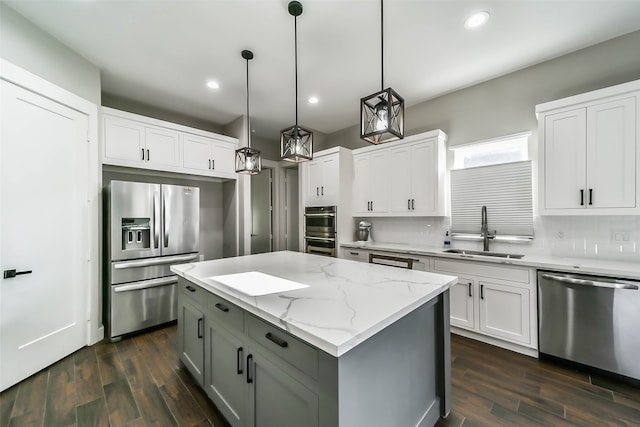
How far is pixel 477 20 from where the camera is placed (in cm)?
213

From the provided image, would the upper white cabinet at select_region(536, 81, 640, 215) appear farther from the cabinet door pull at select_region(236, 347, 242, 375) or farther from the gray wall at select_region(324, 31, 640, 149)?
the cabinet door pull at select_region(236, 347, 242, 375)

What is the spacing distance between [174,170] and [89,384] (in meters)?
2.45

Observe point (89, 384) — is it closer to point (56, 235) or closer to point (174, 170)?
point (56, 235)

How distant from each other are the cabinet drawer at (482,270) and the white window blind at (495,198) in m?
0.64

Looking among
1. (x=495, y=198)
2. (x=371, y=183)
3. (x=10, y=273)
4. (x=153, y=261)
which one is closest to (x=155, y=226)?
(x=153, y=261)

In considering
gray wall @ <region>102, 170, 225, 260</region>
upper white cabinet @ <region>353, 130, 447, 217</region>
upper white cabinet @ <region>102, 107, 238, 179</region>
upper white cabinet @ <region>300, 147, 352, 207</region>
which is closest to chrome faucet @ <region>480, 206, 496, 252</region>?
upper white cabinet @ <region>353, 130, 447, 217</region>

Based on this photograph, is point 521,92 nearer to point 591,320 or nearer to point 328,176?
point 591,320

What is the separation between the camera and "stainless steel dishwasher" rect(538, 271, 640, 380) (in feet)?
6.46

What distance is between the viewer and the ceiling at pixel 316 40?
2021 mm

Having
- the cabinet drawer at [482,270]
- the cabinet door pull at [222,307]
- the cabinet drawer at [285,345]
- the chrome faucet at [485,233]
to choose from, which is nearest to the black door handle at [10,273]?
the cabinet door pull at [222,307]

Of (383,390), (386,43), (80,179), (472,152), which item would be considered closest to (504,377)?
(383,390)

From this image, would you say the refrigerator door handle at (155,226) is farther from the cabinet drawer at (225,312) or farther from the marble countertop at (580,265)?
the marble countertop at (580,265)

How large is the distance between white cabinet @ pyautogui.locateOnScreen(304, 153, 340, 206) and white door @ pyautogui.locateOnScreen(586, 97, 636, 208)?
2754 millimetres

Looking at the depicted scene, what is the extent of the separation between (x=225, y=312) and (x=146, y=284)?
203 cm
